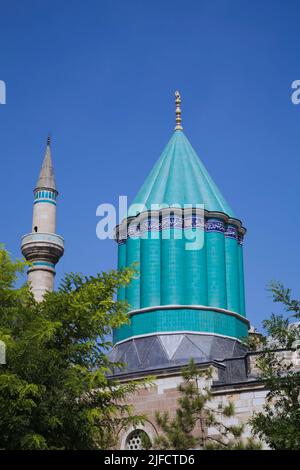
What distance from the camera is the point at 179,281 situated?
66.7 ft

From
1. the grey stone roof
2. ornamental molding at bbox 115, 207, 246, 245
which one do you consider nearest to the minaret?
ornamental molding at bbox 115, 207, 246, 245

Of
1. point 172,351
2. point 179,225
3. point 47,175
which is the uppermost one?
point 47,175

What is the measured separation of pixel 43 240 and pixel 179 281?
5440 millimetres

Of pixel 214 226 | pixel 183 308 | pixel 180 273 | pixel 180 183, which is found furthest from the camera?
pixel 180 183

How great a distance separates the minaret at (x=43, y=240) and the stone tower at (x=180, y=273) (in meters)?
2.98

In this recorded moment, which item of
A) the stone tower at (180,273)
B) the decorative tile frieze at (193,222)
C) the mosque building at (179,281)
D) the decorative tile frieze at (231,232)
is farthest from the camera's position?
the decorative tile frieze at (231,232)

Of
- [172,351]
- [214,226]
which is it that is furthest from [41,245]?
[172,351]

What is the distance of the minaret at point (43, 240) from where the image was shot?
2405 centimetres

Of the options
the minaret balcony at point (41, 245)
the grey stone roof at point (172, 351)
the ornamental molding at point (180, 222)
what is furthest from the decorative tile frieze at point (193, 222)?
the minaret balcony at point (41, 245)

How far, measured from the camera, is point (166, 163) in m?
22.4

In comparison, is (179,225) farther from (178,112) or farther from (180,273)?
(178,112)

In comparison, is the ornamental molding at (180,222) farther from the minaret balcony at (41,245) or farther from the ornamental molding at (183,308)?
the minaret balcony at (41,245)
